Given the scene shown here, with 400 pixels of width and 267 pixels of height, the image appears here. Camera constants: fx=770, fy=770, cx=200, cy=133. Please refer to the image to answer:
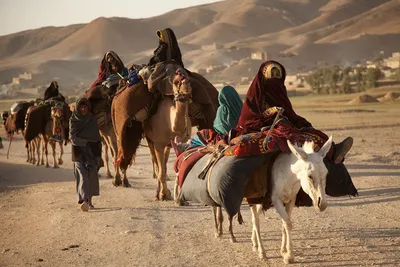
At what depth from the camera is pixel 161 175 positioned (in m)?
13.3

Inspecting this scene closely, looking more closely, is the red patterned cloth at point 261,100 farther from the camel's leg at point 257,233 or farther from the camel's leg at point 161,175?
the camel's leg at point 161,175

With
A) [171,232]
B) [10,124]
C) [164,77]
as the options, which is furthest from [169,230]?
[10,124]

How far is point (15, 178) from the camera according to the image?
20.2 m

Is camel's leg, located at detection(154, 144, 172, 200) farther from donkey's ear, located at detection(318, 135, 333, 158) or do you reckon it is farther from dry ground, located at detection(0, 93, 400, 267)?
donkey's ear, located at detection(318, 135, 333, 158)

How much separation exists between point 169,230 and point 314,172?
343cm

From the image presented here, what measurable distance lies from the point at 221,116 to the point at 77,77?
160124 millimetres

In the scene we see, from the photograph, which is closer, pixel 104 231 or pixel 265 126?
pixel 265 126

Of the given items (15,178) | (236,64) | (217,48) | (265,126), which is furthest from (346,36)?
(265,126)

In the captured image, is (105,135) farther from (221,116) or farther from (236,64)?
(236,64)

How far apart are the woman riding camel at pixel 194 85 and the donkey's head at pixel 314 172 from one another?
589 cm

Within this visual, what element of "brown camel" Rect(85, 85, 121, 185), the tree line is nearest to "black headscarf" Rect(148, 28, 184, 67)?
"brown camel" Rect(85, 85, 121, 185)

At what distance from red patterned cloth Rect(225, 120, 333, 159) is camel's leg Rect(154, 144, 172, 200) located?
5021mm

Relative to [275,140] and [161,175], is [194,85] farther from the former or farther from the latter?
[275,140]

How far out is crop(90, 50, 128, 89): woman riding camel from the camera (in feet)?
54.5
